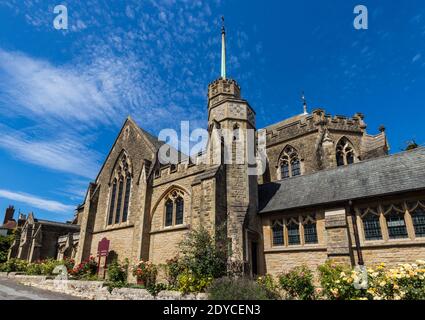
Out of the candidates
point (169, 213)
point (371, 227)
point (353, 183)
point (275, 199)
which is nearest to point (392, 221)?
point (371, 227)

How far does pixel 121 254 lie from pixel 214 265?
9.69 meters

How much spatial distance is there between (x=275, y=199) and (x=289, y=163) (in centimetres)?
630

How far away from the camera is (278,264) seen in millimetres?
13117

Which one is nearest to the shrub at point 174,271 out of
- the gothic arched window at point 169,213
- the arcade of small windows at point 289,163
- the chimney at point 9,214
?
the gothic arched window at point 169,213

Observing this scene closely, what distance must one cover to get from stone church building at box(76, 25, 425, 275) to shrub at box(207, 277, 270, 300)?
10.6 feet

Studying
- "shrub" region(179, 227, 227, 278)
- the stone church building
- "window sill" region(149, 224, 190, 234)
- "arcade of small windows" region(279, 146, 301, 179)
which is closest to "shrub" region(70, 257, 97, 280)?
the stone church building

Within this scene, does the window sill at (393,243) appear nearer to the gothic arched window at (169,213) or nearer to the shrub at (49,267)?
the gothic arched window at (169,213)

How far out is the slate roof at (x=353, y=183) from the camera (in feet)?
37.5

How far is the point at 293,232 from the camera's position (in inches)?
522

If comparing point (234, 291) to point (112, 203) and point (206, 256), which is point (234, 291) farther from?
point (112, 203)

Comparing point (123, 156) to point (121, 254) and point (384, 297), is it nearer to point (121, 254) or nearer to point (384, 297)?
point (121, 254)

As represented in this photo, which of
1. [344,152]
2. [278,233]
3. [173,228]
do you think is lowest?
[278,233]
